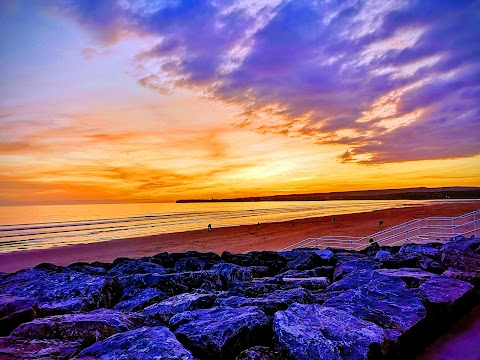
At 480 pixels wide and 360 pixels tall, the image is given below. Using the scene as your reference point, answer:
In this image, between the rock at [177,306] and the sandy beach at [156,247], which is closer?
the rock at [177,306]

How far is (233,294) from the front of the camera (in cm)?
480

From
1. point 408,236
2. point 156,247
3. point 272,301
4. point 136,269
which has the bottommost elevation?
point 156,247

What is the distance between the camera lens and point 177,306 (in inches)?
168

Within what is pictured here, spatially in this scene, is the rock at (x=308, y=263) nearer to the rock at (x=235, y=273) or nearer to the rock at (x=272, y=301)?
the rock at (x=235, y=273)

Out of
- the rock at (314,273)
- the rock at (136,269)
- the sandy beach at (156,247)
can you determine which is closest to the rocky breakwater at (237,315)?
the rock at (314,273)

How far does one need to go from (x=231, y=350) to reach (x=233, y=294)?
162cm

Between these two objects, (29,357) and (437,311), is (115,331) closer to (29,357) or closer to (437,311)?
(29,357)

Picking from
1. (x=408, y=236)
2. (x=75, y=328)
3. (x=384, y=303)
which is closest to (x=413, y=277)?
(x=384, y=303)

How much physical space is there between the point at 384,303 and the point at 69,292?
4163mm

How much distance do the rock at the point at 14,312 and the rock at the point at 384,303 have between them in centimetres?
347

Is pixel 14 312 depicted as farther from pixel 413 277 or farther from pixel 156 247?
pixel 156 247

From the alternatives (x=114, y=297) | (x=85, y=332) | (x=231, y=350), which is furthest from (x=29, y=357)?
(x=114, y=297)

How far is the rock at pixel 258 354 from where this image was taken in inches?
115

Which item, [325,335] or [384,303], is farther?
[384,303]
